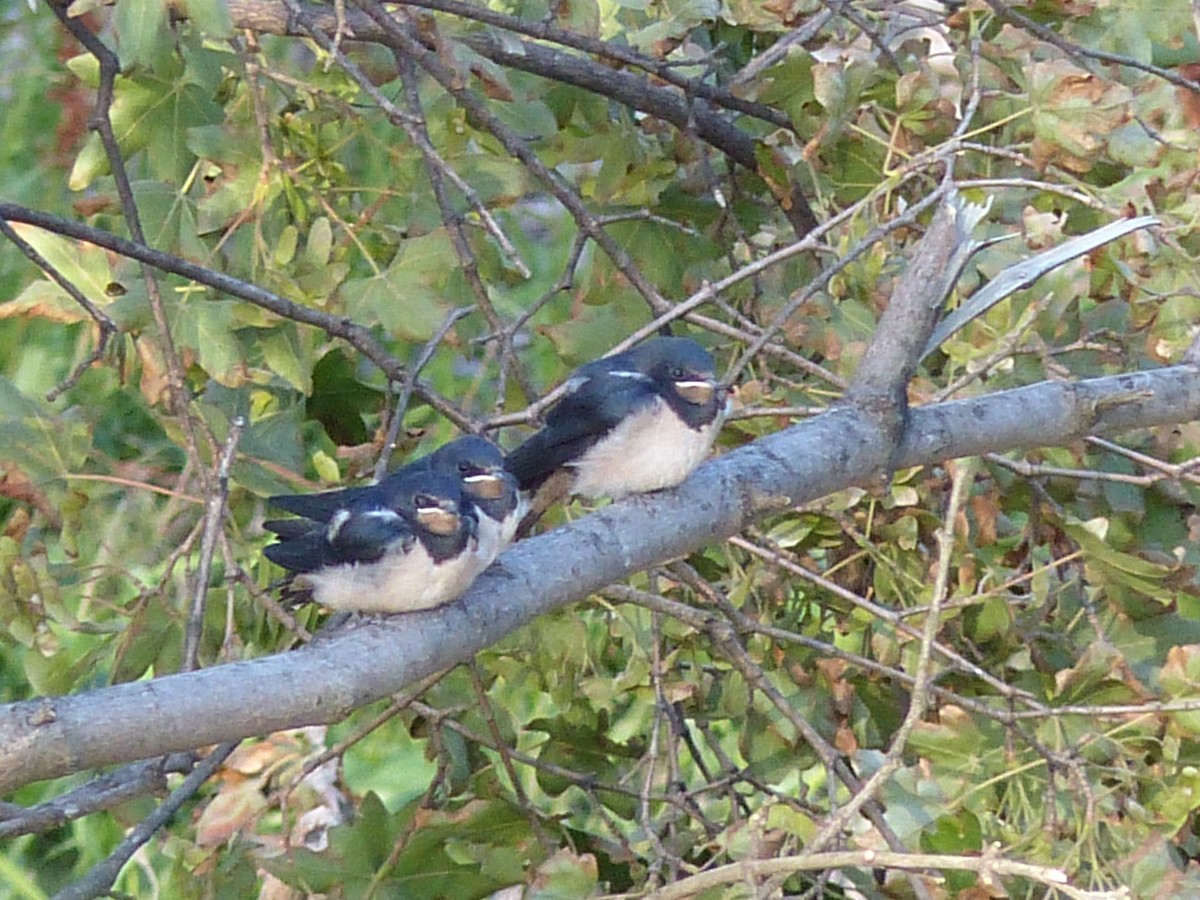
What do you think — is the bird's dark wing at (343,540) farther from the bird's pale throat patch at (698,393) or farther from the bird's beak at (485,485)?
the bird's pale throat patch at (698,393)

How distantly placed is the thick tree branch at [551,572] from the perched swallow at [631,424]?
8 cm

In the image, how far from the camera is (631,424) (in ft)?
5.56

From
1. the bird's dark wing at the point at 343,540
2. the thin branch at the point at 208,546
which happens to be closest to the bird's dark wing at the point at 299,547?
the bird's dark wing at the point at 343,540

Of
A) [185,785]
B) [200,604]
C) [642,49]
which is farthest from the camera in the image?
[642,49]

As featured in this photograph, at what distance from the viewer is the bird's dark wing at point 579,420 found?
1734 mm

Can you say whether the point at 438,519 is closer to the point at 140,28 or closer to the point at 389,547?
the point at 389,547

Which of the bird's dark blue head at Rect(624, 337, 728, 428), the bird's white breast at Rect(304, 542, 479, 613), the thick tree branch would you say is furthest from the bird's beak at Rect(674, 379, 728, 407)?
the bird's white breast at Rect(304, 542, 479, 613)

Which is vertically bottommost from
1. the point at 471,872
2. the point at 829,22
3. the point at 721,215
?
the point at 471,872

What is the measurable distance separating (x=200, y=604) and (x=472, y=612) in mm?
287

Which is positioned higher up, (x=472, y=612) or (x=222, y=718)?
(x=222, y=718)

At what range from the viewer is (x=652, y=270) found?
7.47ft

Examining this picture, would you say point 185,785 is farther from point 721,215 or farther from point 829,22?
point 829,22

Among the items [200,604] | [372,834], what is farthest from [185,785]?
[200,604]

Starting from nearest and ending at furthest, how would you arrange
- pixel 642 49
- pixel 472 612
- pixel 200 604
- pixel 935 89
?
pixel 472 612 → pixel 200 604 → pixel 935 89 → pixel 642 49
